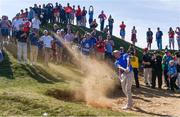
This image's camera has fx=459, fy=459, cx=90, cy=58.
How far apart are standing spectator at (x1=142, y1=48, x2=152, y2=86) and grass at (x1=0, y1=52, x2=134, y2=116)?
159 inches

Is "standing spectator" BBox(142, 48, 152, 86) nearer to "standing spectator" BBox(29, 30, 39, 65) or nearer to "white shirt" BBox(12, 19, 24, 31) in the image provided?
"standing spectator" BBox(29, 30, 39, 65)

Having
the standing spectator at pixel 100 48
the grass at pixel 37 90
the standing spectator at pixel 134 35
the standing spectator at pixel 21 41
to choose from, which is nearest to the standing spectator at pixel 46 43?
the grass at pixel 37 90

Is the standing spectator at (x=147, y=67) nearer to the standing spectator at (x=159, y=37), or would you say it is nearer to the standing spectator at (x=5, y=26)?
the standing spectator at (x=5, y=26)

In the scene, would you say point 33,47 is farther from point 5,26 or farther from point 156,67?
point 156,67

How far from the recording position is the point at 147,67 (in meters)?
27.4

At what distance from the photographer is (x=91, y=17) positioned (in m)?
41.2

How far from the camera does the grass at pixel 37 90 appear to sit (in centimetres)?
1548

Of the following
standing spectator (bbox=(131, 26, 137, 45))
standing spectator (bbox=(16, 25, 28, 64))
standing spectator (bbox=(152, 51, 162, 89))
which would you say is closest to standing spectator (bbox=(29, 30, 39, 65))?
standing spectator (bbox=(16, 25, 28, 64))

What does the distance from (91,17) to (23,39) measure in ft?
52.5

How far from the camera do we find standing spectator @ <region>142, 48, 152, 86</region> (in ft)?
Answer: 88.7

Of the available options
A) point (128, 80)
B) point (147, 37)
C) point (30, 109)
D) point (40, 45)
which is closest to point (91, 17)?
point (147, 37)

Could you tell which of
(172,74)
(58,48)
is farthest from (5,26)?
(172,74)

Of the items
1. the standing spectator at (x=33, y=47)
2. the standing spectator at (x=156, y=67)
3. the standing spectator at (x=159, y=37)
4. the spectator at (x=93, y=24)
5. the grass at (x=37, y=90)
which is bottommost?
the grass at (x=37, y=90)

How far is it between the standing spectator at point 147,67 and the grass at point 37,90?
4043mm
